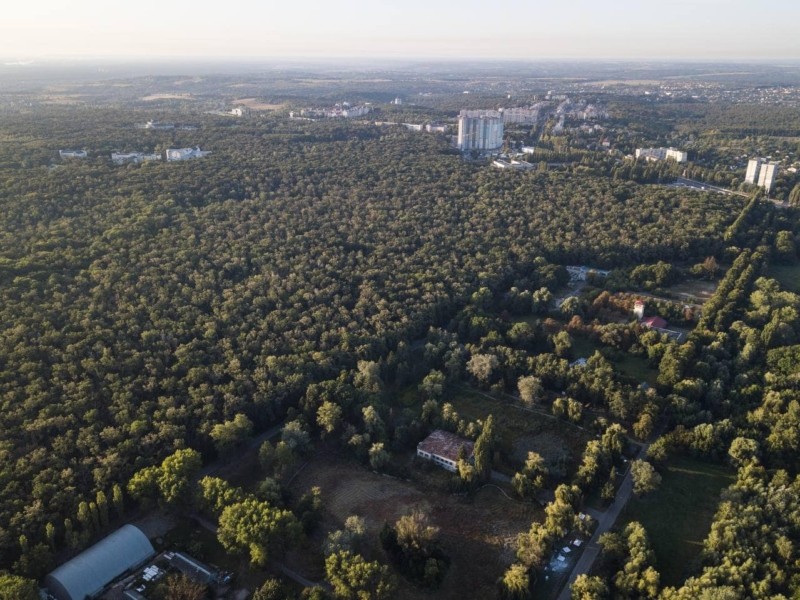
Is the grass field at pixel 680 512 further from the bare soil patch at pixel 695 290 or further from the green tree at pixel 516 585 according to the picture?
the bare soil patch at pixel 695 290

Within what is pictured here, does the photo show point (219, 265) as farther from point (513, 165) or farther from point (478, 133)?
point (478, 133)

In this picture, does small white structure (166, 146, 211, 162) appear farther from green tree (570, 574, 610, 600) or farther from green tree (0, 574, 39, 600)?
green tree (570, 574, 610, 600)

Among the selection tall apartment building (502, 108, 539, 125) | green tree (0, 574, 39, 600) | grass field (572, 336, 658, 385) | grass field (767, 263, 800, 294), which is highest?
tall apartment building (502, 108, 539, 125)

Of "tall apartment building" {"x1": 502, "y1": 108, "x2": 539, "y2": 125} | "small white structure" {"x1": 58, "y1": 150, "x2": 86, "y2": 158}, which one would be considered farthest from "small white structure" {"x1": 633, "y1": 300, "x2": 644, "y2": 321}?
"tall apartment building" {"x1": 502, "y1": 108, "x2": 539, "y2": 125}

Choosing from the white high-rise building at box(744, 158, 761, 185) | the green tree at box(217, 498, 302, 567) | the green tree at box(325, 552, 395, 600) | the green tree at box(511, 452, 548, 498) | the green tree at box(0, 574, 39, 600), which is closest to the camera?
the green tree at box(0, 574, 39, 600)

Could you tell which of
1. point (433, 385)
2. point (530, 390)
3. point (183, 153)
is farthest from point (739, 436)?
point (183, 153)

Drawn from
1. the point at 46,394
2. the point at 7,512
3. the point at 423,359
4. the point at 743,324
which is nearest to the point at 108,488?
the point at 7,512

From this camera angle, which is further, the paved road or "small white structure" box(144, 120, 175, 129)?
"small white structure" box(144, 120, 175, 129)
